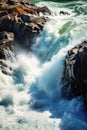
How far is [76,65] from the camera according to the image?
25219 mm

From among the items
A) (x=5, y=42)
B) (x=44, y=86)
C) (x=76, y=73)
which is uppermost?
(x=5, y=42)

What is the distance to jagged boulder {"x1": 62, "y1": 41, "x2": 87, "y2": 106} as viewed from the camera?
78.7ft

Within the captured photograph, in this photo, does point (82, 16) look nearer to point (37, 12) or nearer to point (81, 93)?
point (37, 12)

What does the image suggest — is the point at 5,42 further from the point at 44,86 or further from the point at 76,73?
the point at 76,73

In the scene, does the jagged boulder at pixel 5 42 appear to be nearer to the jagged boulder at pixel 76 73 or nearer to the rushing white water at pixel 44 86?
the rushing white water at pixel 44 86

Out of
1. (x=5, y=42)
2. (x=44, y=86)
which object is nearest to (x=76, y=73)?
(x=44, y=86)

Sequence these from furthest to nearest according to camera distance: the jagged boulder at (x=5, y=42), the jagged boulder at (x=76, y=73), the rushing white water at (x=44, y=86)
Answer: the jagged boulder at (x=5, y=42) → the jagged boulder at (x=76, y=73) → the rushing white water at (x=44, y=86)

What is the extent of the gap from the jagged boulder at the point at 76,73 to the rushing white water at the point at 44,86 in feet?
1.95

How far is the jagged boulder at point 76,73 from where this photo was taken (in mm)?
23989

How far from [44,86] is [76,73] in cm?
412

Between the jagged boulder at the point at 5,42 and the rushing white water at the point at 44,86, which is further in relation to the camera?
the jagged boulder at the point at 5,42

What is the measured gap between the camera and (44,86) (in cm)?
2820

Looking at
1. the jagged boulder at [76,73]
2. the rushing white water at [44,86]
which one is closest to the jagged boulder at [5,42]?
the rushing white water at [44,86]

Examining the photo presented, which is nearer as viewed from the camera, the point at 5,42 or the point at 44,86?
the point at 44,86
